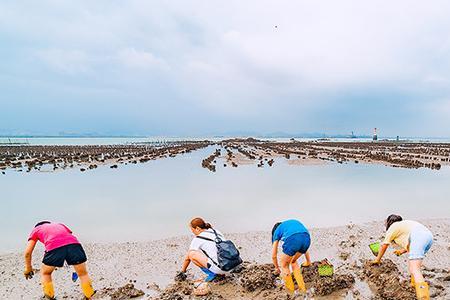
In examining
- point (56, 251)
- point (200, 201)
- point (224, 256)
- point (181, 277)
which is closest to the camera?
point (56, 251)

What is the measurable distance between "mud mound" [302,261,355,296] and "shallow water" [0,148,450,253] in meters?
2.86

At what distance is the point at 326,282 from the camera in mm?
4258

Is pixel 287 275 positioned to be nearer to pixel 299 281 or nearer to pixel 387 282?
pixel 299 281

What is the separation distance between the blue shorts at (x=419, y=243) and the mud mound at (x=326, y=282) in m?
0.92

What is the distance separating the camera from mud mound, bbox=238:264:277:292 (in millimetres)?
4277

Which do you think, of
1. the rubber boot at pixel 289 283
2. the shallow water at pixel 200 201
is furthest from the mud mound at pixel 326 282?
the shallow water at pixel 200 201

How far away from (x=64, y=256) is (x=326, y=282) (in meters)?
3.38

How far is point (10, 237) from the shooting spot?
7.05 m

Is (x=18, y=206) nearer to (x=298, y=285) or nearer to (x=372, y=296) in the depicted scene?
(x=298, y=285)

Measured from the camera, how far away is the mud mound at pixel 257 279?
428 centimetres

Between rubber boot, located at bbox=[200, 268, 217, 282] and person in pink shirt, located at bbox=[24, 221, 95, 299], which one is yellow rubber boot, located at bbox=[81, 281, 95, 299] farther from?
rubber boot, located at bbox=[200, 268, 217, 282]

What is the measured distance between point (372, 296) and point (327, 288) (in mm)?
562

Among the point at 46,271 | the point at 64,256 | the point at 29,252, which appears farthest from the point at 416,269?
the point at 29,252

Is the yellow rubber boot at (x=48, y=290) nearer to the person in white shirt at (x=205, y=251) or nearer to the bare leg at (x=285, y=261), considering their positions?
the person in white shirt at (x=205, y=251)
